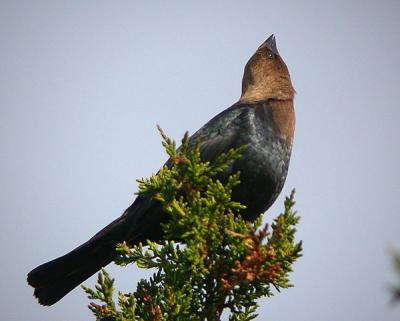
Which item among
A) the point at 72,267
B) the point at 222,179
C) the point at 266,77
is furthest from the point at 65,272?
the point at 266,77

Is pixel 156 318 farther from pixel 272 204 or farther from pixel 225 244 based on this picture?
pixel 272 204

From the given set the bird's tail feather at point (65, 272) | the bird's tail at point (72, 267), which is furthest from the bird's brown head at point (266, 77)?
the bird's tail feather at point (65, 272)

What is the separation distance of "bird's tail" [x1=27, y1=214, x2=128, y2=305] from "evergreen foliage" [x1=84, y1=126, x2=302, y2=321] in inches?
34.0

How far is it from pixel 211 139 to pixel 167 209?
1.32 metres

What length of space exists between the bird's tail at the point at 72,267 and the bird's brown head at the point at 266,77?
5.55 ft

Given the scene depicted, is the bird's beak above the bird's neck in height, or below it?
above

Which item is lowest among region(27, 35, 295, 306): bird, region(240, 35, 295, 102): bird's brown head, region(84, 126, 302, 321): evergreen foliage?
region(84, 126, 302, 321): evergreen foliage

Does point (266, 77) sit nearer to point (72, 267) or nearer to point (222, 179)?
point (222, 179)

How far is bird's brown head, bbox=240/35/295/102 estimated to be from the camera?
4.47 metres

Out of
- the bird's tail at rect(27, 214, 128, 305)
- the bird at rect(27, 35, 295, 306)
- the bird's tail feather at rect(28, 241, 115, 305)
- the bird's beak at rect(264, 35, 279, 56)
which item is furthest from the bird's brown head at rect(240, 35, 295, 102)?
the bird's tail feather at rect(28, 241, 115, 305)

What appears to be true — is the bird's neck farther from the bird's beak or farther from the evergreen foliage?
the evergreen foliage

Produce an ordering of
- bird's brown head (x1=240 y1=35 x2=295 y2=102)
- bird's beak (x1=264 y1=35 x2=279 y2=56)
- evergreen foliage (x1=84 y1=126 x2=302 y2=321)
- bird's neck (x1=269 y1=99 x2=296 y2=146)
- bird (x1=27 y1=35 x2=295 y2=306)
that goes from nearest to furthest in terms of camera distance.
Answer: evergreen foliage (x1=84 y1=126 x2=302 y2=321) < bird (x1=27 y1=35 x2=295 y2=306) < bird's neck (x1=269 y1=99 x2=296 y2=146) < bird's brown head (x1=240 y1=35 x2=295 y2=102) < bird's beak (x1=264 y1=35 x2=279 y2=56)

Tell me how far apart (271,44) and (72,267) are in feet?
9.92

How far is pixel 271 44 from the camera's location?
5.27m
